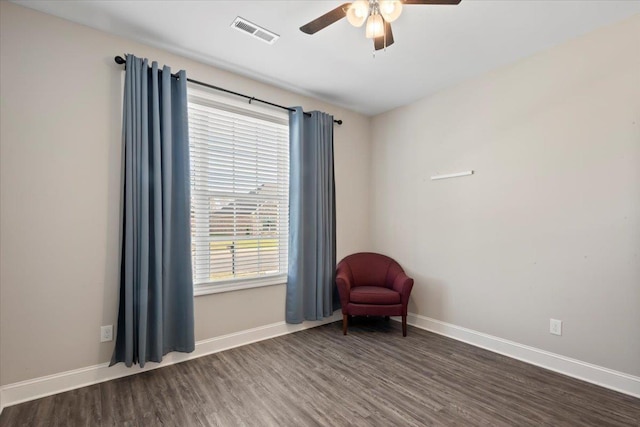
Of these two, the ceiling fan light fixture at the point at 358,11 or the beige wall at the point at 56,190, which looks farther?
the beige wall at the point at 56,190

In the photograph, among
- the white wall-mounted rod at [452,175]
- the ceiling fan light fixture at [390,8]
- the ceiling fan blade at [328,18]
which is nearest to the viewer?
the ceiling fan light fixture at [390,8]

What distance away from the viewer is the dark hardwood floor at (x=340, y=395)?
196 cm

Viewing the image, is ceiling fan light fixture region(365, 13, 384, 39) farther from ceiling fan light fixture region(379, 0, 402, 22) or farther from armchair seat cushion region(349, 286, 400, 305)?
armchair seat cushion region(349, 286, 400, 305)

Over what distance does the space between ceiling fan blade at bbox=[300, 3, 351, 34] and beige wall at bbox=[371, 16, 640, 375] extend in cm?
205

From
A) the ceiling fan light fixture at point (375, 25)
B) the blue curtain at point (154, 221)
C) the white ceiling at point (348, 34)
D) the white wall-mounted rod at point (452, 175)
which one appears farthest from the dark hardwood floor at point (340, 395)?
the white ceiling at point (348, 34)

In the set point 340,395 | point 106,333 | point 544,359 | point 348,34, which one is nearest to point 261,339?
point 340,395

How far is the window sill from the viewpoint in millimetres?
2918

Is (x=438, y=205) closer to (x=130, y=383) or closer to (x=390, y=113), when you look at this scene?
(x=390, y=113)

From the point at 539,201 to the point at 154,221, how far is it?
11.0 ft

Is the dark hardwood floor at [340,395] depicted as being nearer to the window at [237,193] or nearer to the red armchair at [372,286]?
the red armchair at [372,286]

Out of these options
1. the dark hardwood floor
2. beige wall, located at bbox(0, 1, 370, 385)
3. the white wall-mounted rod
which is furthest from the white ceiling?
the dark hardwood floor

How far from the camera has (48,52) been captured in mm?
2256

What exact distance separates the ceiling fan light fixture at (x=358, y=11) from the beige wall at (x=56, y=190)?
1895mm

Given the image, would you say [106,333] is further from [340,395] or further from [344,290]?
[344,290]
